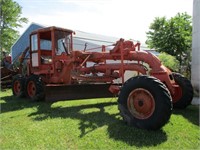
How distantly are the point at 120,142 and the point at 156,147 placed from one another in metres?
0.61

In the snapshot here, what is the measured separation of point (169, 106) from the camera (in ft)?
17.7

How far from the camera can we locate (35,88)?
989 centimetres

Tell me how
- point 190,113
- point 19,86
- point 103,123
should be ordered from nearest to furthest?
point 103,123 < point 190,113 < point 19,86

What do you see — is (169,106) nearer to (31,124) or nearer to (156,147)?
(156,147)

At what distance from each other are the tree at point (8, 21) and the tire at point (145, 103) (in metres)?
27.9

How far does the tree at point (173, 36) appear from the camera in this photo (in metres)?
20.4

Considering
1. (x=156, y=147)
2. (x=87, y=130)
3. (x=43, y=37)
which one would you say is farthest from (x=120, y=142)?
(x=43, y=37)

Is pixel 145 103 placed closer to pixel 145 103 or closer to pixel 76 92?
pixel 145 103

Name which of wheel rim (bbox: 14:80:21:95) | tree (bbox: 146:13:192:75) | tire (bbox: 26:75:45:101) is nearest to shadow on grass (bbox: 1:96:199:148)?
tire (bbox: 26:75:45:101)

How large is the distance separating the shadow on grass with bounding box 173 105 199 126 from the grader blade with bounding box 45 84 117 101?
2634 millimetres

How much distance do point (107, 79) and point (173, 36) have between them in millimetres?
13518

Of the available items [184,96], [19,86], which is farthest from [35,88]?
[184,96]

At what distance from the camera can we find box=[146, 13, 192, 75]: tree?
20.4 metres

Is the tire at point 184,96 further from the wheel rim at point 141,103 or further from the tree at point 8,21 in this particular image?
the tree at point 8,21
